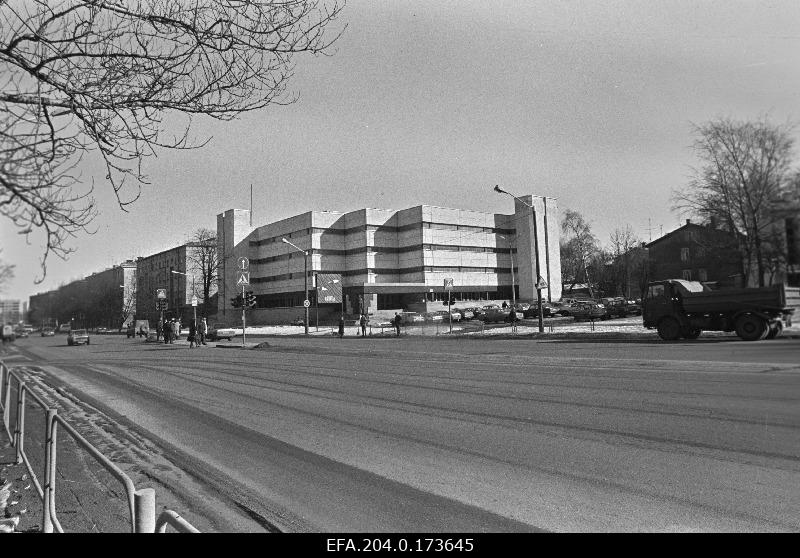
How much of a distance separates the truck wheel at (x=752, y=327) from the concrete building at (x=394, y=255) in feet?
176

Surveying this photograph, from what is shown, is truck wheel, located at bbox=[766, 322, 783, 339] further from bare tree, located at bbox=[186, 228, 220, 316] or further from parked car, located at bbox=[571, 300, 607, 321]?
bare tree, located at bbox=[186, 228, 220, 316]

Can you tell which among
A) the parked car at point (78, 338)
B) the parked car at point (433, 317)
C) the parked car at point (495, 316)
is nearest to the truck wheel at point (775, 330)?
the parked car at point (495, 316)

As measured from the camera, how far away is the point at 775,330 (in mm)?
20344

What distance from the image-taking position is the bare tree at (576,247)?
8538 centimetres

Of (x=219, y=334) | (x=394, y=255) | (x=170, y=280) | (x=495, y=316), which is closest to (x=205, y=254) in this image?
(x=170, y=280)

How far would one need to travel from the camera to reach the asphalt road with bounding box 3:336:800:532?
14.1 feet

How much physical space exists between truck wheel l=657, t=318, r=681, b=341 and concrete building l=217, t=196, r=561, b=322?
50786mm

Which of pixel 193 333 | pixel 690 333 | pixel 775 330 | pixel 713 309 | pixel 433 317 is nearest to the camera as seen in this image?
pixel 775 330

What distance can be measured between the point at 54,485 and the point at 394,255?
77348 millimetres

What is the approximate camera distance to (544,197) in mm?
85688

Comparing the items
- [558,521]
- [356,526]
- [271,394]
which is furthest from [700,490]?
[271,394]

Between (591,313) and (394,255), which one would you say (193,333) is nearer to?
(591,313)

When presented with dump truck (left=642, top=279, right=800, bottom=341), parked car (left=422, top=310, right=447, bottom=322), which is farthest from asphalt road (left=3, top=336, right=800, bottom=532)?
parked car (left=422, top=310, right=447, bottom=322)

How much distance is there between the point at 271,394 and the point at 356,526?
7811 millimetres
